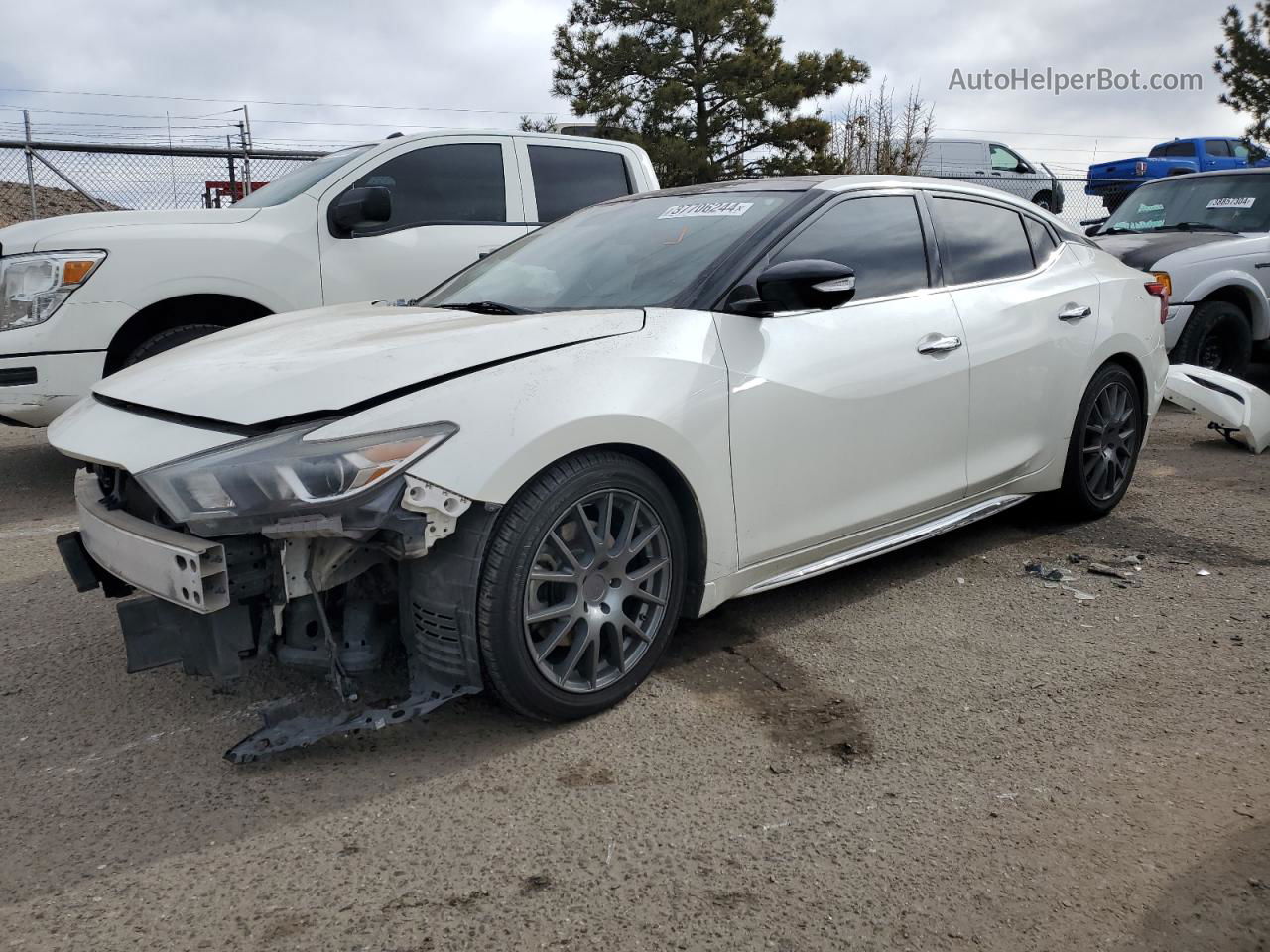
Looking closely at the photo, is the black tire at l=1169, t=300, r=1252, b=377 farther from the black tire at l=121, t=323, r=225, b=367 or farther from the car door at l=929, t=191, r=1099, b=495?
the black tire at l=121, t=323, r=225, b=367

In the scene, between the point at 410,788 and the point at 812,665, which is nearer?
the point at 410,788

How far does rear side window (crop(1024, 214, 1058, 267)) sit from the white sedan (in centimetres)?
50

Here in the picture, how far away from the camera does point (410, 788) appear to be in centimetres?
270

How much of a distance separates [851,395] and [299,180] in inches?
165

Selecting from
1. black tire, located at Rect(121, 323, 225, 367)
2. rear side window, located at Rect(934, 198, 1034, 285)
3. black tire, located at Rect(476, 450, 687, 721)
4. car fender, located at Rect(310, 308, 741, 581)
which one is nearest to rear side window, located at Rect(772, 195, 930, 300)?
rear side window, located at Rect(934, 198, 1034, 285)

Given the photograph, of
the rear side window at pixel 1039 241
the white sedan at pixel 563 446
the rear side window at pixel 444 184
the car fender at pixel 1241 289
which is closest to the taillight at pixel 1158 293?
the rear side window at pixel 1039 241

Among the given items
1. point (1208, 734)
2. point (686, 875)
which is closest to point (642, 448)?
point (686, 875)

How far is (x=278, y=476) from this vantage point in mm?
2557

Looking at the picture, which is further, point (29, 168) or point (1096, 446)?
point (29, 168)

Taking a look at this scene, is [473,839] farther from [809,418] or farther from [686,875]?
[809,418]

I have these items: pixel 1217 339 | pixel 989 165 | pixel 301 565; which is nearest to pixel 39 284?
pixel 301 565

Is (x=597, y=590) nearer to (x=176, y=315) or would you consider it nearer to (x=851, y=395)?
(x=851, y=395)

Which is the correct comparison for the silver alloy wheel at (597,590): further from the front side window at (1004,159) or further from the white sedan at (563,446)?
the front side window at (1004,159)

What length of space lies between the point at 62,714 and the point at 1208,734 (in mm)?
3239
